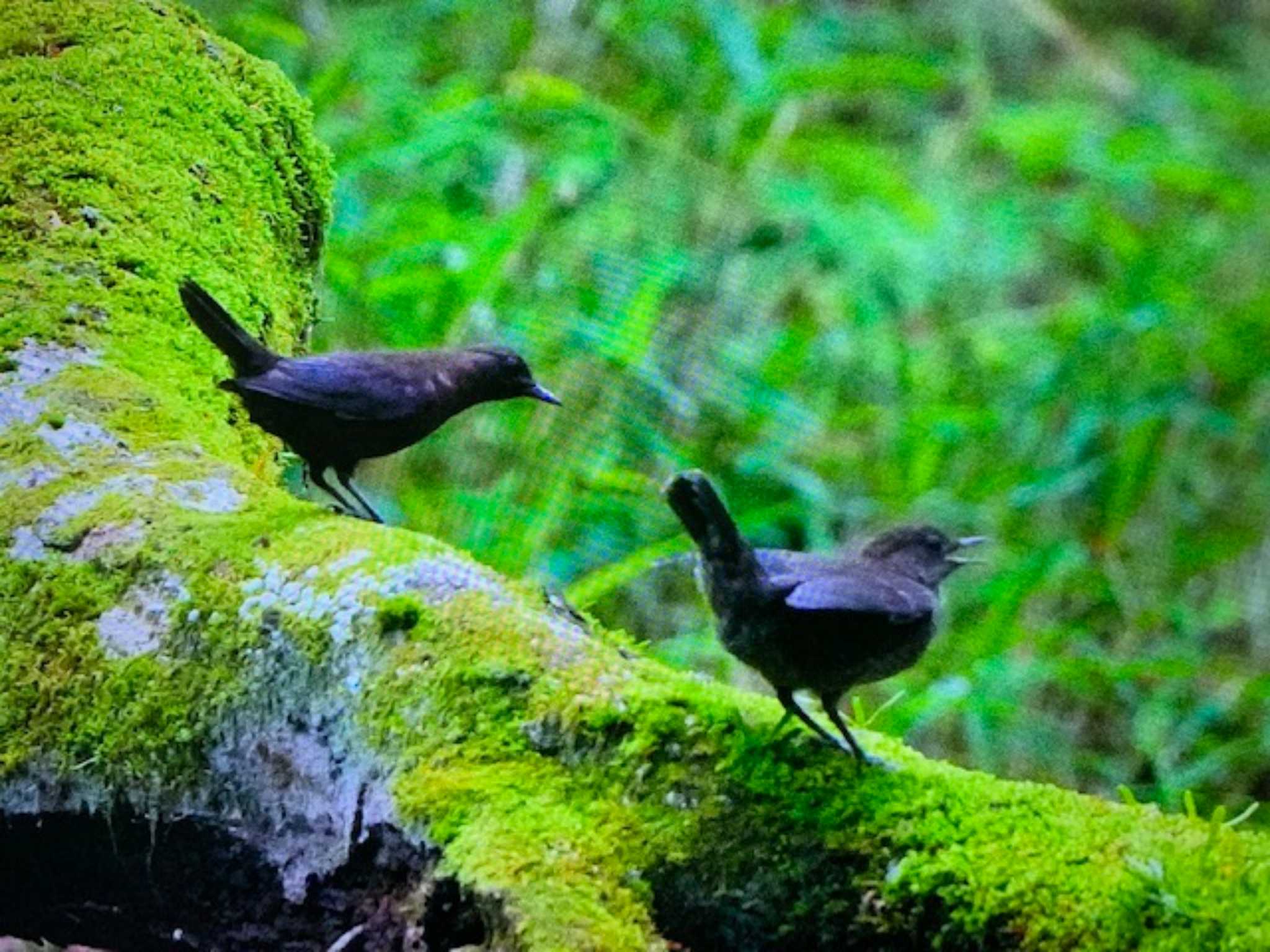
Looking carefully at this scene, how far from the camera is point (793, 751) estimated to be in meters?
2.14

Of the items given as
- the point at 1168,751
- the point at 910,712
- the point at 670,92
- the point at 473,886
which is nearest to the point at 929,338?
the point at 670,92

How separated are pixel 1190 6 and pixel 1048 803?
1066cm

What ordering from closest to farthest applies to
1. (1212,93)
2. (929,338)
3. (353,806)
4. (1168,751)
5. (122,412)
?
(353,806) → (122,412) → (1168,751) → (929,338) → (1212,93)

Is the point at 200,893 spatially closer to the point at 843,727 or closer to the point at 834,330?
the point at 843,727

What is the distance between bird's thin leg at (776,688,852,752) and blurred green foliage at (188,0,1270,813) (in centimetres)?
200

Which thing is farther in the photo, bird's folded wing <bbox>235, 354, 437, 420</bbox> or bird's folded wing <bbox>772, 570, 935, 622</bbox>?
bird's folded wing <bbox>235, 354, 437, 420</bbox>

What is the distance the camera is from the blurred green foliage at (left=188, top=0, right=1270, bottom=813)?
212 inches

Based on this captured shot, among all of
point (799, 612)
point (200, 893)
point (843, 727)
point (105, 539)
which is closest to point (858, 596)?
point (799, 612)

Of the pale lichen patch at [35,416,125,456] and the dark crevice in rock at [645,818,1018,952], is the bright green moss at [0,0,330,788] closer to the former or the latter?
the pale lichen patch at [35,416,125,456]

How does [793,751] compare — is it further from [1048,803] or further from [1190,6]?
[1190,6]

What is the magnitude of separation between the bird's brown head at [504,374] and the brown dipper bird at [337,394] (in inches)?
3.0

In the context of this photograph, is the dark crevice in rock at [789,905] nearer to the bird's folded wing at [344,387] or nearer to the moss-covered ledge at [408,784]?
the moss-covered ledge at [408,784]

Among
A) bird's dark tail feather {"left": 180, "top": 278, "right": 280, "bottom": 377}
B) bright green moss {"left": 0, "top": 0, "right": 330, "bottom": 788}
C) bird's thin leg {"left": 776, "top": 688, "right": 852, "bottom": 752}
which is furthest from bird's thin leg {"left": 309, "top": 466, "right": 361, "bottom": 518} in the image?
bird's thin leg {"left": 776, "top": 688, "right": 852, "bottom": 752}

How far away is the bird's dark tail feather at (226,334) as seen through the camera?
266 cm
